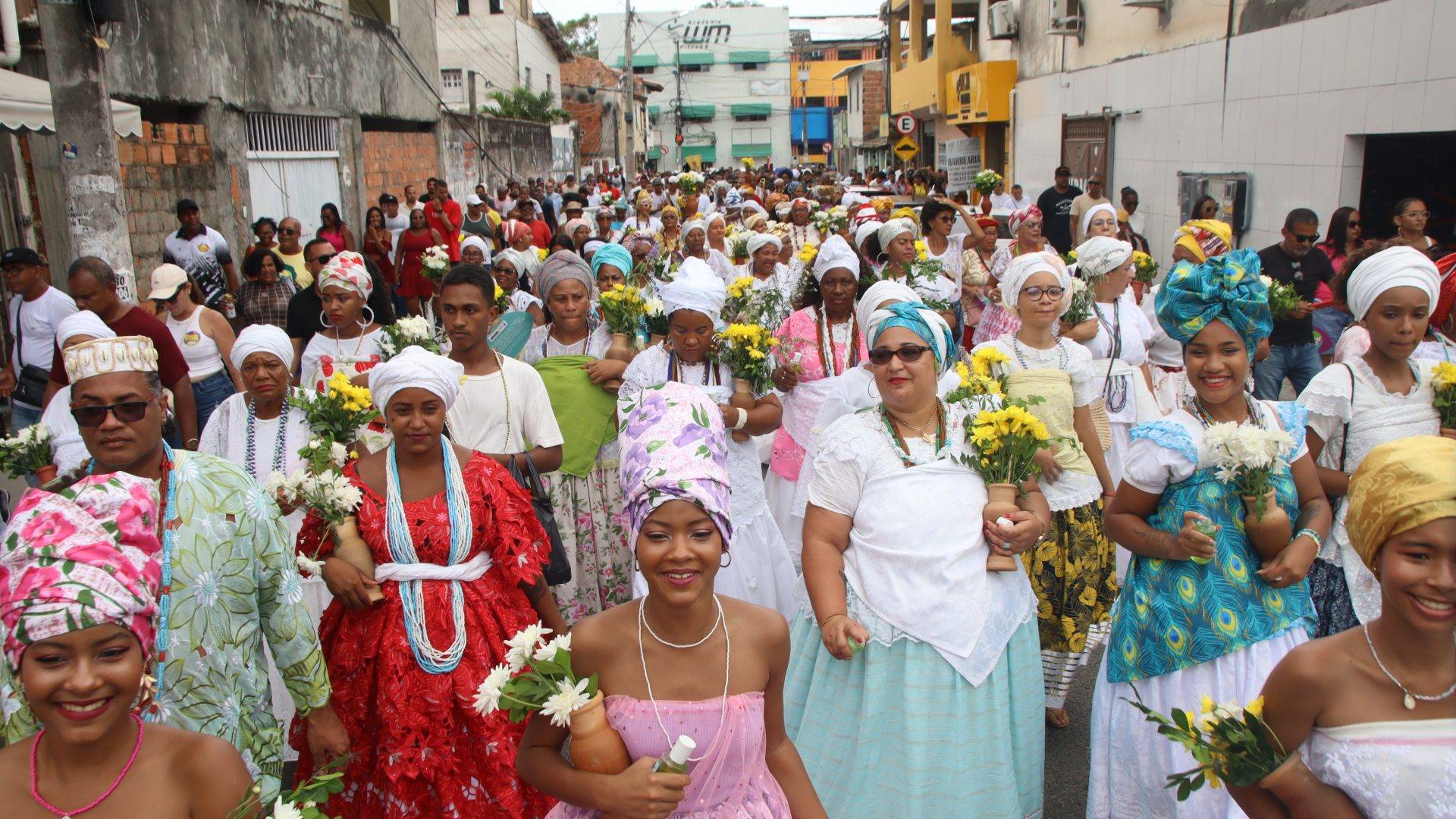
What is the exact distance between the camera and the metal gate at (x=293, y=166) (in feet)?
54.1

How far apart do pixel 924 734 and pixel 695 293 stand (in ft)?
10.3

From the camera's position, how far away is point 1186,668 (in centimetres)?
392

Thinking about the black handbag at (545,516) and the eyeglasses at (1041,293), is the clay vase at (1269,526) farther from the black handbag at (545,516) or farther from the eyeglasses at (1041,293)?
the black handbag at (545,516)

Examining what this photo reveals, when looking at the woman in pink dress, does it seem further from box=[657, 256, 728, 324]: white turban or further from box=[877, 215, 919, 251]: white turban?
box=[877, 215, 919, 251]: white turban

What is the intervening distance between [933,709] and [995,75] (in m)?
29.0

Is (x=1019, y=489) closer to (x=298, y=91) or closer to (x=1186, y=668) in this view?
(x=1186, y=668)

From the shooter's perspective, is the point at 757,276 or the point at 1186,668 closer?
the point at 1186,668

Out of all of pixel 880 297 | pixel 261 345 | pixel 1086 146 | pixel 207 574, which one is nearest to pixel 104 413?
pixel 207 574

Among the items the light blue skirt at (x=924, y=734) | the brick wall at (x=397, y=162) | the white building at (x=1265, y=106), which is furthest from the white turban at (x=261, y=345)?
the brick wall at (x=397, y=162)

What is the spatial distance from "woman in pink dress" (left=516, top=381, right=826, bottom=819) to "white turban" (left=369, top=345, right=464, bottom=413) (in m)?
1.33

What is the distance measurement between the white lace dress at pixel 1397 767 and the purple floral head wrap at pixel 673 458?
62.3 inches

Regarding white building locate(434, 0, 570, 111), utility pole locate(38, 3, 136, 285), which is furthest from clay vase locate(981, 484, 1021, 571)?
white building locate(434, 0, 570, 111)

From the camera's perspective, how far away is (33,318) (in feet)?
26.5

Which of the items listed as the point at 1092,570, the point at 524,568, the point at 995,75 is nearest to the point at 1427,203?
the point at 1092,570
